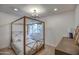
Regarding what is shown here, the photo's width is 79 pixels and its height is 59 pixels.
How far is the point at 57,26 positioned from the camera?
5.34ft

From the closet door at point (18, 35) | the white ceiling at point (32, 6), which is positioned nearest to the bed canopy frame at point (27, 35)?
the closet door at point (18, 35)

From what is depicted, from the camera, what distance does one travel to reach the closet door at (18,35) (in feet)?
5.26

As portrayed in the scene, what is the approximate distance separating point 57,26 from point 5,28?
80 cm

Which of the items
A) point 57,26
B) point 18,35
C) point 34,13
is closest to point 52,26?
point 57,26

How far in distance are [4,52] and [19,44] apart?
0.87 feet

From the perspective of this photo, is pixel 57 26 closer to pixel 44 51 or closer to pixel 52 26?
pixel 52 26

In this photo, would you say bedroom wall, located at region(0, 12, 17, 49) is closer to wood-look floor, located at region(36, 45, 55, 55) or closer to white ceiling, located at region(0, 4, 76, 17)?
white ceiling, located at region(0, 4, 76, 17)

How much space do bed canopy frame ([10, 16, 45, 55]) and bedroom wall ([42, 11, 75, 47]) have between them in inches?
3.7

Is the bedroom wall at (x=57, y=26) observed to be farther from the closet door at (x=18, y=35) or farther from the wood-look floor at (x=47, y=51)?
the closet door at (x=18, y=35)

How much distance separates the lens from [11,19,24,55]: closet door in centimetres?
160

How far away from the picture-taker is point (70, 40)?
1621 mm

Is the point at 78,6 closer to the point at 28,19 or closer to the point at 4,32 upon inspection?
the point at 28,19
